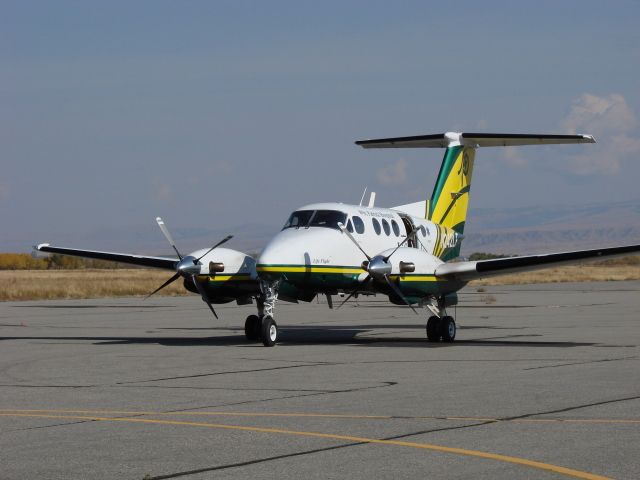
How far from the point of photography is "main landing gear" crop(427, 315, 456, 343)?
23.4 metres

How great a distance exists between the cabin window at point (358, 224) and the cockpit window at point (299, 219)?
944 millimetres

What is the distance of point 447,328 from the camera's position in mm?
23391

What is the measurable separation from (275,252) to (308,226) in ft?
5.11

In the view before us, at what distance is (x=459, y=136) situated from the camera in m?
28.6

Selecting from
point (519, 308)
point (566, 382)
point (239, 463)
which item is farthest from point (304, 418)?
point (519, 308)

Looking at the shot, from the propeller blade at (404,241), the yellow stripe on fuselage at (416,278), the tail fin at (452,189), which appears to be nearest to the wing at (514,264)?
the yellow stripe on fuselage at (416,278)

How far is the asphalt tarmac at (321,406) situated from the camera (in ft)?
Result: 28.7

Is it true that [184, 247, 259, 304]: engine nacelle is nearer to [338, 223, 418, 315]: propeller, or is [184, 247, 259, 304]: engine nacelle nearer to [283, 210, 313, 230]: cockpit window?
[283, 210, 313, 230]: cockpit window

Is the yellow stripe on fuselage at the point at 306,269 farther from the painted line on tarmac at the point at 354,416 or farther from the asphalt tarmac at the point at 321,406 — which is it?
the painted line on tarmac at the point at 354,416

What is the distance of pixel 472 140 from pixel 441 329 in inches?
279

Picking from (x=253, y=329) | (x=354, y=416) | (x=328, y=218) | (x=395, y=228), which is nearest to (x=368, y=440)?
(x=354, y=416)

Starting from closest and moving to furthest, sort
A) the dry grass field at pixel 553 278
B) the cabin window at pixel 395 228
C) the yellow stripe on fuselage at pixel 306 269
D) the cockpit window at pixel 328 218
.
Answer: the yellow stripe on fuselage at pixel 306 269, the cockpit window at pixel 328 218, the cabin window at pixel 395 228, the dry grass field at pixel 553 278

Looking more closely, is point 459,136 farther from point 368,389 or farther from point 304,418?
point 304,418

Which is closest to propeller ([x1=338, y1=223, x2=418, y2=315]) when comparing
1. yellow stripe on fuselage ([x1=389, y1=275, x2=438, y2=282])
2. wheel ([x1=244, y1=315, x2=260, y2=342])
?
yellow stripe on fuselage ([x1=389, y1=275, x2=438, y2=282])
